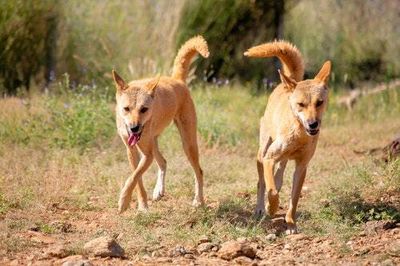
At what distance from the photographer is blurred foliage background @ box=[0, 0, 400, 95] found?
13.1m

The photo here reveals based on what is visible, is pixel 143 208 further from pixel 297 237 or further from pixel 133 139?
pixel 297 237

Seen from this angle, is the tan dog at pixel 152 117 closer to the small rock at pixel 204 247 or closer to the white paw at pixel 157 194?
the white paw at pixel 157 194

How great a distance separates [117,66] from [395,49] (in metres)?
4.98

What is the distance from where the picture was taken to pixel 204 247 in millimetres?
5887

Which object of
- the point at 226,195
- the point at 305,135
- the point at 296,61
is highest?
the point at 296,61

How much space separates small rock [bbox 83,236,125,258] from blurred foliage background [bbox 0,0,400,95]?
704 cm

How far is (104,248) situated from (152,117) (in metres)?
2.14

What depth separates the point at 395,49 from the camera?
14.6 metres

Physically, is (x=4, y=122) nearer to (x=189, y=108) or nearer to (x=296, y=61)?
(x=189, y=108)

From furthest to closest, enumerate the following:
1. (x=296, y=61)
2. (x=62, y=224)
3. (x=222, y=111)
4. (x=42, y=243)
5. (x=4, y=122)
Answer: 1. (x=222, y=111)
2. (x=4, y=122)
3. (x=296, y=61)
4. (x=62, y=224)
5. (x=42, y=243)

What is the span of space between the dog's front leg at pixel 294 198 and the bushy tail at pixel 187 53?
64.1 inches

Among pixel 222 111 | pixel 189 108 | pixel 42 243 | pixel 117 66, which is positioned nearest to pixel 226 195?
pixel 189 108

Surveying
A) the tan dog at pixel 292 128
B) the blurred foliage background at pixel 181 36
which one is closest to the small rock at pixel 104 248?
the tan dog at pixel 292 128

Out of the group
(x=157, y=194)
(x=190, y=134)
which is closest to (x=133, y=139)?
(x=190, y=134)
